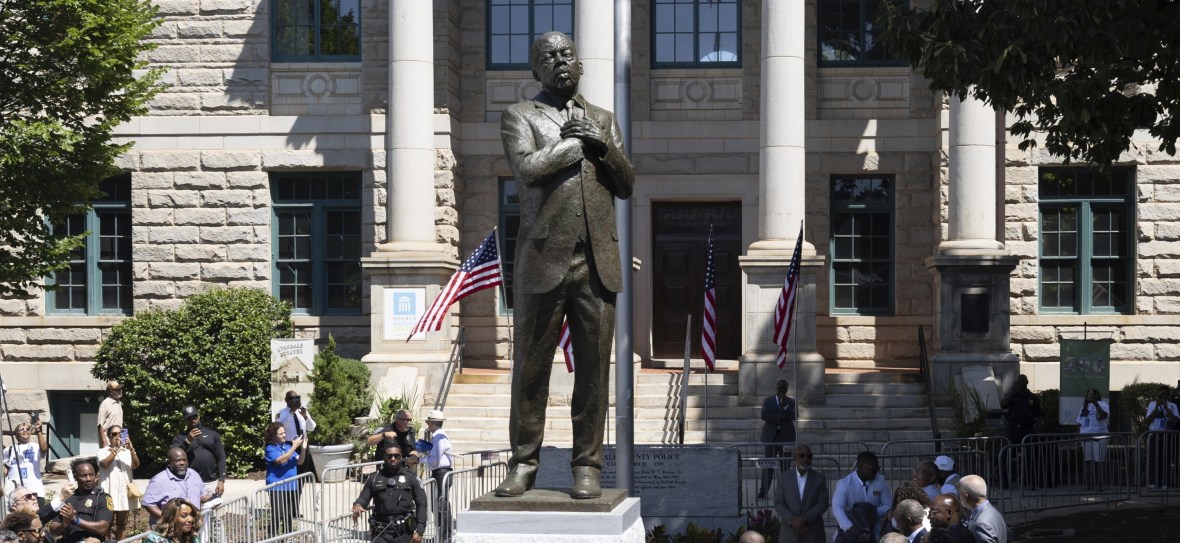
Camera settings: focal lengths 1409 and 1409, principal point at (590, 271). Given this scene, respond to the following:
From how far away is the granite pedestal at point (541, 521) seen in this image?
25.2ft

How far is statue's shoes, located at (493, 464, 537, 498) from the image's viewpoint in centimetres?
792

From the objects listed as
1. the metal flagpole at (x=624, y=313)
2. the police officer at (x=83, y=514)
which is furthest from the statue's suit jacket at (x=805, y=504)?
the police officer at (x=83, y=514)

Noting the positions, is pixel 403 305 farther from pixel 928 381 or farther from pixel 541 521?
pixel 541 521

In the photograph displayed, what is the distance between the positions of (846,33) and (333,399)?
1187cm

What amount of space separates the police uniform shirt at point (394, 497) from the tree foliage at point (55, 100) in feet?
26.8

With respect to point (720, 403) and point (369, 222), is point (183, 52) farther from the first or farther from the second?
point (720, 403)

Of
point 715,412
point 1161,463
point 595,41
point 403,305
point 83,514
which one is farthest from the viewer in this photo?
point 403,305

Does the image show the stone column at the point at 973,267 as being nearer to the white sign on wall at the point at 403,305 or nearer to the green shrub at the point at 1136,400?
the green shrub at the point at 1136,400

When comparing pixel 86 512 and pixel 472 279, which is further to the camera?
pixel 472 279

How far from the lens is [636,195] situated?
26.2 metres

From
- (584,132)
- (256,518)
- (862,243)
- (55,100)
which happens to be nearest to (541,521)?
(584,132)

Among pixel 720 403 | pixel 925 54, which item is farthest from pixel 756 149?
pixel 925 54

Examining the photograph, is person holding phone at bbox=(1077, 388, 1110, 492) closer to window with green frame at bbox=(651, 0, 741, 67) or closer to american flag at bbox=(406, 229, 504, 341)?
american flag at bbox=(406, 229, 504, 341)

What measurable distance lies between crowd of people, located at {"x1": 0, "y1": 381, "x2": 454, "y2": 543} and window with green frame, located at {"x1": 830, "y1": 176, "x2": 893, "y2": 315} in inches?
431
